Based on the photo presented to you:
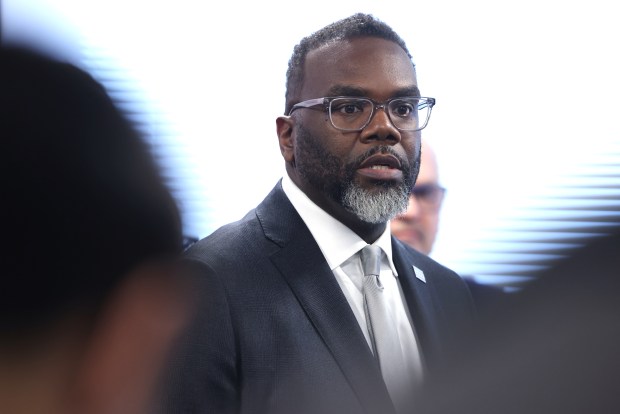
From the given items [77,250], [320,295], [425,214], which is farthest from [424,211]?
[77,250]

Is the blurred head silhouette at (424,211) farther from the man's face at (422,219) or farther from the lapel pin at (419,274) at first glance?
the lapel pin at (419,274)

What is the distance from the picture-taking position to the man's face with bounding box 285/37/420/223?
4.23 feet

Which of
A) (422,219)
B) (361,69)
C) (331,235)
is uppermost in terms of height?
(361,69)

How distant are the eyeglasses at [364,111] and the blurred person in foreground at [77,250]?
965mm

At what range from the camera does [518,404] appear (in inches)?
11.0

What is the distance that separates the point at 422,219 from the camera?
2.46m

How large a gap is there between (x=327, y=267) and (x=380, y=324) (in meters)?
0.12

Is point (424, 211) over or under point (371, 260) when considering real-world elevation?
under

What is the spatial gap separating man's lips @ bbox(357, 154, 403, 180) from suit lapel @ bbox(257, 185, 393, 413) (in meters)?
0.14

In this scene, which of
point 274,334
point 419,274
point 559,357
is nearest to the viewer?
point 559,357

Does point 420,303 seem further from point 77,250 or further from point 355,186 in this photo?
point 77,250

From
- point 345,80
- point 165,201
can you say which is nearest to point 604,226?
point 165,201

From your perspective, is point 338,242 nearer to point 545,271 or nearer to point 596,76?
point 545,271

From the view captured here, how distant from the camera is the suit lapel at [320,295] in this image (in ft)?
3.76
